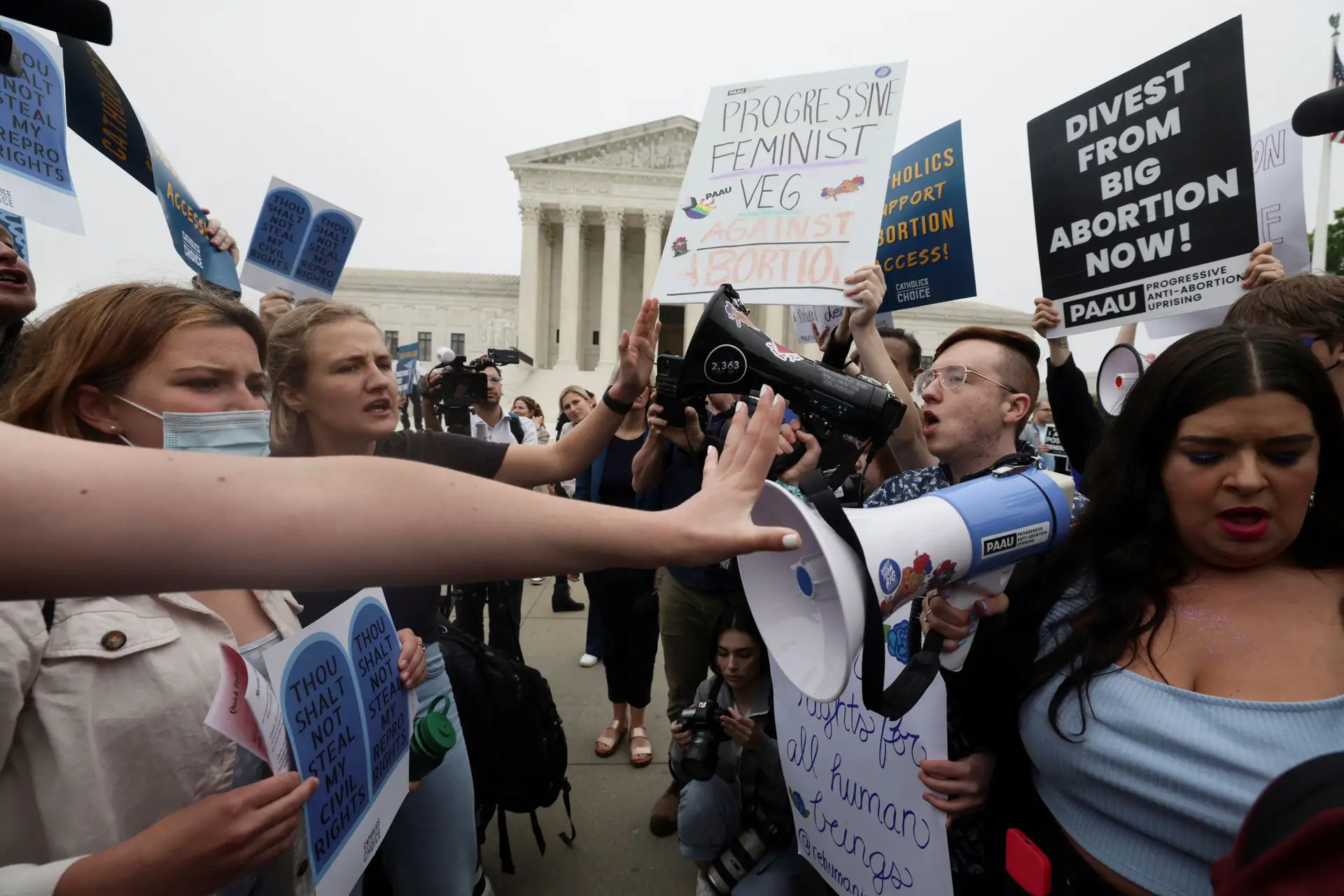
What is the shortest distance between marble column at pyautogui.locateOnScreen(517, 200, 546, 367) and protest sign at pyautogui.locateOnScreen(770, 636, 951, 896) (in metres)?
33.8

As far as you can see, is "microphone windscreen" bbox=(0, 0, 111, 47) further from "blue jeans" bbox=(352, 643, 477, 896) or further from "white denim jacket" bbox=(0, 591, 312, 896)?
"blue jeans" bbox=(352, 643, 477, 896)

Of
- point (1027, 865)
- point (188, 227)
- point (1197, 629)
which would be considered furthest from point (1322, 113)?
point (188, 227)

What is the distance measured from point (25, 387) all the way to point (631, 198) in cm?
3553

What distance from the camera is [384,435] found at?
190cm

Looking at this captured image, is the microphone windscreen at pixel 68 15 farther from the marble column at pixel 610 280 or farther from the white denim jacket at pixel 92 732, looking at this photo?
the marble column at pixel 610 280

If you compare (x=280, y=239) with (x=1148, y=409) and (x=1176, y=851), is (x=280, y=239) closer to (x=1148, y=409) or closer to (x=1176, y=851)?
(x=1148, y=409)

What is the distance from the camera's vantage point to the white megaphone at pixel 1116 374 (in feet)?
9.12

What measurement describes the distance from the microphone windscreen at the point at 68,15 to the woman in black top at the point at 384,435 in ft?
3.81

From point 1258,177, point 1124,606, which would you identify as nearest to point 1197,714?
point 1124,606

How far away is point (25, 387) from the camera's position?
116 centimetres

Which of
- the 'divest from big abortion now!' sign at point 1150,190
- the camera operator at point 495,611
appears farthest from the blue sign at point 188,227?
the 'divest from big abortion now!' sign at point 1150,190

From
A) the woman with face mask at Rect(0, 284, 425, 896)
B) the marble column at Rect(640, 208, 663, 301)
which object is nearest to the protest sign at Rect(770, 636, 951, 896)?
the woman with face mask at Rect(0, 284, 425, 896)

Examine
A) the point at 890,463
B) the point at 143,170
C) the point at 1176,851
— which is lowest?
the point at 1176,851

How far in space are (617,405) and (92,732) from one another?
1.43 metres
